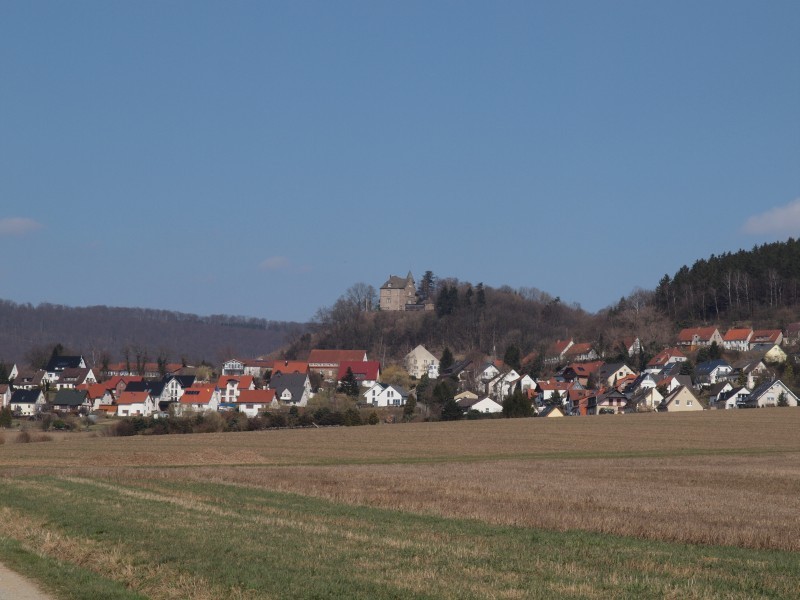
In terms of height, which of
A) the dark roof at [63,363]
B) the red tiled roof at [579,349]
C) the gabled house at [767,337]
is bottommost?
the dark roof at [63,363]

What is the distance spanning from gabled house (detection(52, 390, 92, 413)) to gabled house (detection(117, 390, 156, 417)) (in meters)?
3.79

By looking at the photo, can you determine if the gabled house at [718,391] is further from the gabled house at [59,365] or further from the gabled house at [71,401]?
the gabled house at [59,365]

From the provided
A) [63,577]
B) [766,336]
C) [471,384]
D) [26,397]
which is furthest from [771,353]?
[63,577]

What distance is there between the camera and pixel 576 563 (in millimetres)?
13570

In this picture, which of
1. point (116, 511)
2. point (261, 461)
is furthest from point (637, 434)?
point (116, 511)

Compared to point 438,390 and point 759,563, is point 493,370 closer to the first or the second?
point 438,390

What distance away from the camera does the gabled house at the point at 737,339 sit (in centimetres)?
13131

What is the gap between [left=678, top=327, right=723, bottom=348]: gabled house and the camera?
13775 centimetres

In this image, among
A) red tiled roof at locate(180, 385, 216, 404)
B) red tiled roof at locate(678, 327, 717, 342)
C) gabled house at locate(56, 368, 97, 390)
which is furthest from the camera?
gabled house at locate(56, 368, 97, 390)

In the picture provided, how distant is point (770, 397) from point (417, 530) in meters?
87.9

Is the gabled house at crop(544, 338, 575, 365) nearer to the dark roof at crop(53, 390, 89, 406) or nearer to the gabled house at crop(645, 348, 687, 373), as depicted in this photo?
the gabled house at crop(645, 348, 687, 373)

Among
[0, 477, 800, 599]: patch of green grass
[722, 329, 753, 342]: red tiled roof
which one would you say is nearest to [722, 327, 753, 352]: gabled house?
[722, 329, 753, 342]: red tiled roof

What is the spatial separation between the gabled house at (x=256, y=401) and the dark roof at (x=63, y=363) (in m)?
47.2

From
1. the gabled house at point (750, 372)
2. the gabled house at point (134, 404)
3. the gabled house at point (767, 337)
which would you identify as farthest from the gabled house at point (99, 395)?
the gabled house at point (767, 337)
